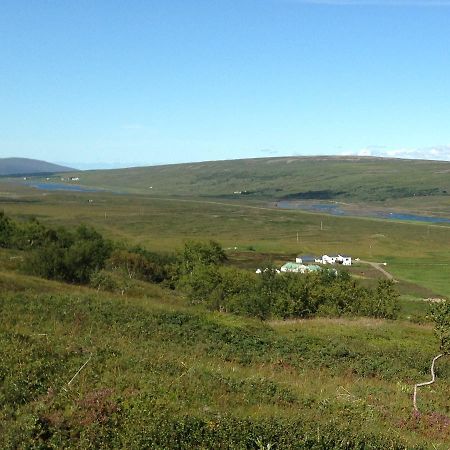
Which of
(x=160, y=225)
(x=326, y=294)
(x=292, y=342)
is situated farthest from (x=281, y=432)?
(x=160, y=225)

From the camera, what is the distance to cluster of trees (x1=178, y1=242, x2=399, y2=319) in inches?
1848

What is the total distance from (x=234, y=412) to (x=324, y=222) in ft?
601

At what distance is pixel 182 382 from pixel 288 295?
123 feet

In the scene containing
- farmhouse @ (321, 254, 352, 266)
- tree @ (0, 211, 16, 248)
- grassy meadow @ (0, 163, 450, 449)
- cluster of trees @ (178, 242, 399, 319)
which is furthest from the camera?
farmhouse @ (321, 254, 352, 266)

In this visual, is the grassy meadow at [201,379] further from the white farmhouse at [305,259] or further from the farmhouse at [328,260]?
the farmhouse at [328,260]

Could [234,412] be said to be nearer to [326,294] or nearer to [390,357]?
[390,357]

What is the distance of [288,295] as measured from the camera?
48.1m

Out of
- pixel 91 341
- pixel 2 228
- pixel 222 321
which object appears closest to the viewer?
pixel 91 341

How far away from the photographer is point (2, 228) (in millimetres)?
73688

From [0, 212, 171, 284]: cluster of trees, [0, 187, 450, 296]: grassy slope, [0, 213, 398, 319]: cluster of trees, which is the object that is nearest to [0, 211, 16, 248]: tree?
[0, 212, 171, 284]: cluster of trees

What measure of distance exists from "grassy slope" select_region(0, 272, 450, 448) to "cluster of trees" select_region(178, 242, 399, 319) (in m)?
24.0

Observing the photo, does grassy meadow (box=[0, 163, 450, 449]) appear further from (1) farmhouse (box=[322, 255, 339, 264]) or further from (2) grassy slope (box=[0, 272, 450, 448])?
(1) farmhouse (box=[322, 255, 339, 264])

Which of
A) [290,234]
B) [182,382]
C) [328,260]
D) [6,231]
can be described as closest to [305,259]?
[328,260]

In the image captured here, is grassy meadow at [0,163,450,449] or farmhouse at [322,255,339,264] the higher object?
grassy meadow at [0,163,450,449]
